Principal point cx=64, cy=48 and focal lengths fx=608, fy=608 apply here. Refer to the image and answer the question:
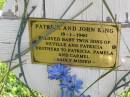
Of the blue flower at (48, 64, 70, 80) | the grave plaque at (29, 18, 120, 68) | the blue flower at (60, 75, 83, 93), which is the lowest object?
the blue flower at (60, 75, 83, 93)

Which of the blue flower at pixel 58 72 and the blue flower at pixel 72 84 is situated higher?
the blue flower at pixel 58 72

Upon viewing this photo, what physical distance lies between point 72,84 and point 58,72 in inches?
3.1

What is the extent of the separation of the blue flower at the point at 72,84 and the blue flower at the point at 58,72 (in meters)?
0.02

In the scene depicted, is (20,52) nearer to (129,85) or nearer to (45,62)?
(45,62)

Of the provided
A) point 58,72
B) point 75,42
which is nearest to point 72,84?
point 58,72

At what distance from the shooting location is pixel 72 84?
2.61m

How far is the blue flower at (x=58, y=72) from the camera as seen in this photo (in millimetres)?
2592

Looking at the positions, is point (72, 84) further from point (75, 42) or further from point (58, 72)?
point (75, 42)

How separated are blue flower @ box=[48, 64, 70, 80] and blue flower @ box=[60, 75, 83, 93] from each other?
0.07 feet

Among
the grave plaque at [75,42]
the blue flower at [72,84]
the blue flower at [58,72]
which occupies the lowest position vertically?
the blue flower at [72,84]

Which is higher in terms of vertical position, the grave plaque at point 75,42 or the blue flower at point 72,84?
the grave plaque at point 75,42

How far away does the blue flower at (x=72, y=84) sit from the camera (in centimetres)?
260

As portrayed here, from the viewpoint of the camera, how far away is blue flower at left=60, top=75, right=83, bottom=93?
2.60 m

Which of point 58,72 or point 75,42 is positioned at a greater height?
point 75,42
